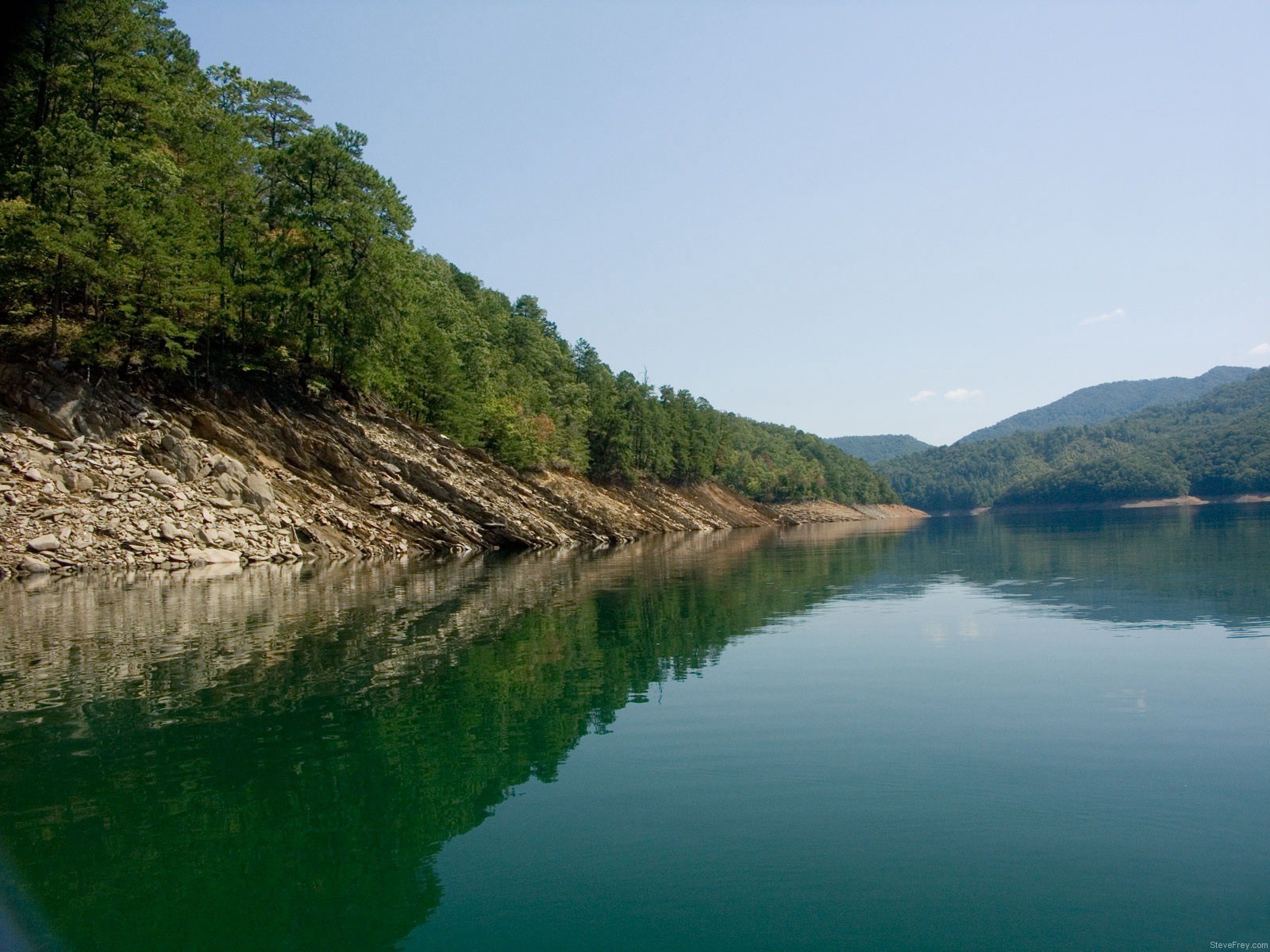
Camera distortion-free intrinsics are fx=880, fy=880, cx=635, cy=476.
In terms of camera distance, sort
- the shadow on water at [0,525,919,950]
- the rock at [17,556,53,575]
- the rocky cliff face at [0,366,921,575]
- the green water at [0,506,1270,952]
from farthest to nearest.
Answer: the rocky cliff face at [0,366,921,575] → the rock at [17,556,53,575] → the shadow on water at [0,525,919,950] → the green water at [0,506,1270,952]

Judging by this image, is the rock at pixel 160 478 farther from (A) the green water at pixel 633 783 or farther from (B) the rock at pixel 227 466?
(A) the green water at pixel 633 783

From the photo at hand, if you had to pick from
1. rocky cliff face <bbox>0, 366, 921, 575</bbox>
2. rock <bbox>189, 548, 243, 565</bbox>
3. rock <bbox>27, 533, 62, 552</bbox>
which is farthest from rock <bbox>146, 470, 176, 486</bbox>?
rock <bbox>27, 533, 62, 552</bbox>

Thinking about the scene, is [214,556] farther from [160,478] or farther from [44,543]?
[44,543]

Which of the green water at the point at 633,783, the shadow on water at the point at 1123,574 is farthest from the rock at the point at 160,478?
the shadow on water at the point at 1123,574

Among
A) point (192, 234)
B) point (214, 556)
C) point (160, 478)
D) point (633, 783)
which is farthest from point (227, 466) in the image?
point (633, 783)

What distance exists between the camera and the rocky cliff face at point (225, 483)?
36.5 meters

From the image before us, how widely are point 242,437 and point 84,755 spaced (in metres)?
37.9

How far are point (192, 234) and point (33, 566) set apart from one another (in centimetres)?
2058

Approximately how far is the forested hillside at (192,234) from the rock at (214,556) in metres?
10.3

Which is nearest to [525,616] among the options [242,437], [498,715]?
[498,715]

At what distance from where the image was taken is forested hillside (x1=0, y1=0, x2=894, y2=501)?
41.0 m

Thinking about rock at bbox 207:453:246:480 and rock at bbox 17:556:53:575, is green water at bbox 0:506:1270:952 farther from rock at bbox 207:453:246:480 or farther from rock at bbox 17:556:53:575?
rock at bbox 207:453:246:480

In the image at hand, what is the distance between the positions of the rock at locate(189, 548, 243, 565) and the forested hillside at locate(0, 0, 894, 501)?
405 inches

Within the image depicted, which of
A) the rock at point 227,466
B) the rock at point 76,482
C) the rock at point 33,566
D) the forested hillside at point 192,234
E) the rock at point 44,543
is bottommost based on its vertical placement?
the rock at point 33,566
